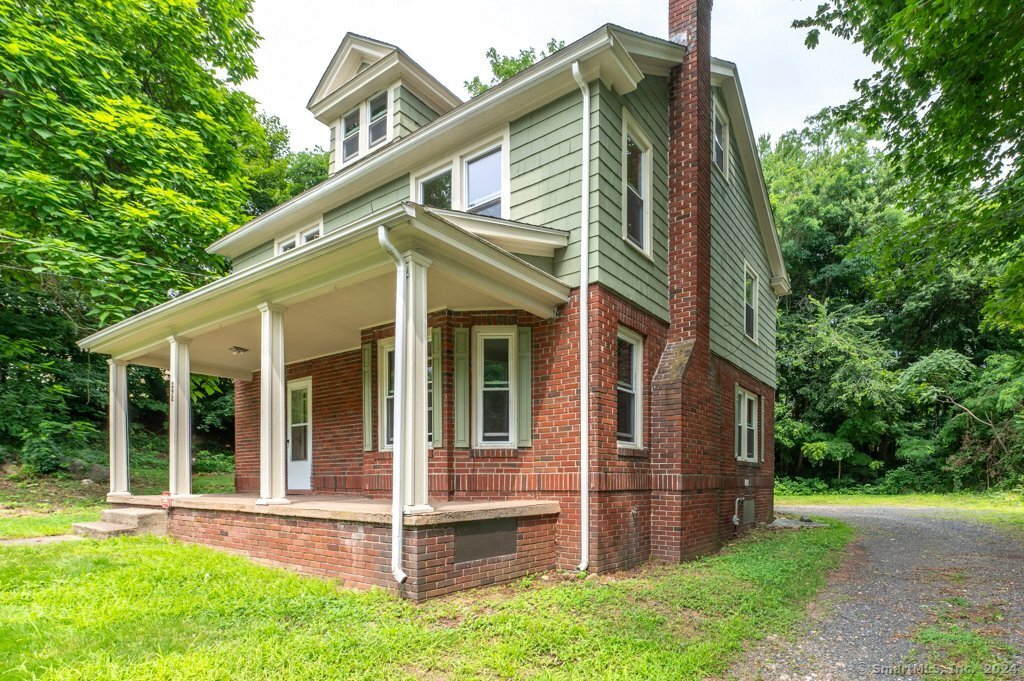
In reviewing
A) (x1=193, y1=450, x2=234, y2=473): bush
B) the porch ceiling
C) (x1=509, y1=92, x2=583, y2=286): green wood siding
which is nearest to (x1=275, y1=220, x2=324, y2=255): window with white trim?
the porch ceiling

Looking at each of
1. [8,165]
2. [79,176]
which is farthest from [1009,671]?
[79,176]

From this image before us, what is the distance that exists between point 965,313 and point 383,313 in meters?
25.3

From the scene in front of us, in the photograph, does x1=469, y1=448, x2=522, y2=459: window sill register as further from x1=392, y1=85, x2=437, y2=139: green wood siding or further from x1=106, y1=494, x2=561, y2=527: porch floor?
x1=392, y1=85, x2=437, y2=139: green wood siding

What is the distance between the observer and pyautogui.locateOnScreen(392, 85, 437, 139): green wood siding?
36.6 feet

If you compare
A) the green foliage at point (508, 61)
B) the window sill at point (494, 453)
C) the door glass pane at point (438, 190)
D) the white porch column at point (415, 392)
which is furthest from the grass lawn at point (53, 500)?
the green foliage at point (508, 61)

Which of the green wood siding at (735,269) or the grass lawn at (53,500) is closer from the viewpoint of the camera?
the grass lawn at (53,500)

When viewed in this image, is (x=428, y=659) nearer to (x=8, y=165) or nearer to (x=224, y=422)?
(x=8, y=165)

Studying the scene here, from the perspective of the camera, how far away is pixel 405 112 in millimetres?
11250

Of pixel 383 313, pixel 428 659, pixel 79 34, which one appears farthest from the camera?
pixel 79 34

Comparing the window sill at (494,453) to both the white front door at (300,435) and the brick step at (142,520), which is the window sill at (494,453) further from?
the brick step at (142,520)

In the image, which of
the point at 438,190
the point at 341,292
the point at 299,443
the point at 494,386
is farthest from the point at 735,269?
the point at 299,443

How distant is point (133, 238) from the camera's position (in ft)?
37.5

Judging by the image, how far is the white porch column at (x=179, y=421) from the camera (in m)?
8.41

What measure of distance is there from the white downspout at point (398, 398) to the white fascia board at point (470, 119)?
3.35 m
